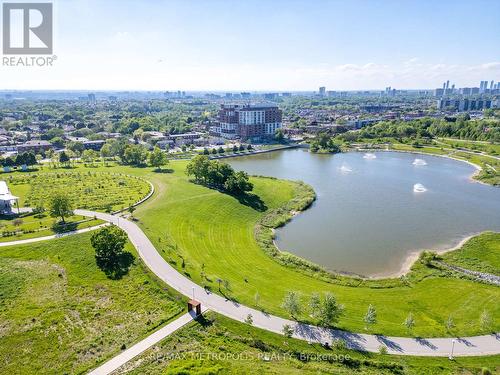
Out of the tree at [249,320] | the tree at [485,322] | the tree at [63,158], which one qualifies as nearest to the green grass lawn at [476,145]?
the tree at [485,322]

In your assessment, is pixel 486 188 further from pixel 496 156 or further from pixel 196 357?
pixel 196 357

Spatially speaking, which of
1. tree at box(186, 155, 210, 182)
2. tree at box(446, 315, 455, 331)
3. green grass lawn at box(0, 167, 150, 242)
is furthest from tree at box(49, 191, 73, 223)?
tree at box(446, 315, 455, 331)

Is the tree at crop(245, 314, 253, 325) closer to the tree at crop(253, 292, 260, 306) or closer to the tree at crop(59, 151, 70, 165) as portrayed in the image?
the tree at crop(253, 292, 260, 306)

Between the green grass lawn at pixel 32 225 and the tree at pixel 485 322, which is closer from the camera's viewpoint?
the tree at pixel 485 322

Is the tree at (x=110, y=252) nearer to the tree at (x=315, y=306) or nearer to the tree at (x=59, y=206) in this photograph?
the tree at (x=59, y=206)

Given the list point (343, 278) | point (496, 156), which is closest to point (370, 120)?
point (496, 156)

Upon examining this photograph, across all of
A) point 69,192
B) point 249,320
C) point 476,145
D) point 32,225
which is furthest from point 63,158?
point 476,145
